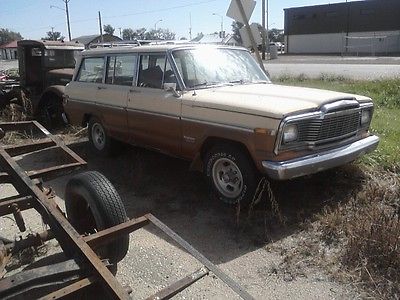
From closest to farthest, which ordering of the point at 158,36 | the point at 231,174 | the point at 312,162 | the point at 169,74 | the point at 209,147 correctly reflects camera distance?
the point at 312,162 < the point at 231,174 < the point at 209,147 < the point at 169,74 < the point at 158,36

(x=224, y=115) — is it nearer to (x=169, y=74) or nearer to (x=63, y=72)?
(x=169, y=74)

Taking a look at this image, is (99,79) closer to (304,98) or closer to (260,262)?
(304,98)

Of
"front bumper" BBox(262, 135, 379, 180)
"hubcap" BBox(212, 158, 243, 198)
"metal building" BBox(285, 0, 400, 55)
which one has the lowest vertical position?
"hubcap" BBox(212, 158, 243, 198)

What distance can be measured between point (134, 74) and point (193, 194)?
6.48 ft

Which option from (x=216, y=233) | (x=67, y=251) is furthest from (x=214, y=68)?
(x=67, y=251)

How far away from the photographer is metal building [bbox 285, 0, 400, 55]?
2048 inches

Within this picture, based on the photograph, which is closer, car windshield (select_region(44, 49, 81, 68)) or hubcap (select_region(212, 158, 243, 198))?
hubcap (select_region(212, 158, 243, 198))

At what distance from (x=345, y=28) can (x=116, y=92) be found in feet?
187

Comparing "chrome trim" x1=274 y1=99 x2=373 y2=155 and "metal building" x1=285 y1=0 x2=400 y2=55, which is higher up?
"metal building" x1=285 y1=0 x2=400 y2=55

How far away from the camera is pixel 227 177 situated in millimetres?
4824

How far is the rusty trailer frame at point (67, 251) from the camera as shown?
2.35 metres

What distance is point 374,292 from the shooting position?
3.24m

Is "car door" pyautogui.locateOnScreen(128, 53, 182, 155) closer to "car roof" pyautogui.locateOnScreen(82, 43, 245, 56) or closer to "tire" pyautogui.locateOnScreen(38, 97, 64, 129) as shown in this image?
"car roof" pyautogui.locateOnScreen(82, 43, 245, 56)

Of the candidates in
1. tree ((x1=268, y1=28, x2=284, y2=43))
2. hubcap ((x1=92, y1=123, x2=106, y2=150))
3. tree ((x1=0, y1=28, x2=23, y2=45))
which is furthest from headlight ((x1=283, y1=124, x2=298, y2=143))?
tree ((x1=0, y1=28, x2=23, y2=45))
